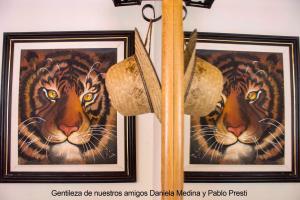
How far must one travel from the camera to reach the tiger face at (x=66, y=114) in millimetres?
1232

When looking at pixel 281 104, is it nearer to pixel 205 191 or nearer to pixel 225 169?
pixel 225 169

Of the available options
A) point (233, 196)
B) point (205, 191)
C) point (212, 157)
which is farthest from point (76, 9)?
point (233, 196)

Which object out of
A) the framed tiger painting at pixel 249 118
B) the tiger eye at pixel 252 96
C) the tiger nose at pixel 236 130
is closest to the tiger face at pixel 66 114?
the framed tiger painting at pixel 249 118

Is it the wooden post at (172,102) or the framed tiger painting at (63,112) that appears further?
the framed tiger painting at (63,112)

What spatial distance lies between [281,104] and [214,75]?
2.53 ft

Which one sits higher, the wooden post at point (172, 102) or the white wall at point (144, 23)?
the white wall at point (144, 23)

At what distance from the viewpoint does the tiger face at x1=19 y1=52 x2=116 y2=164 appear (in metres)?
1.23

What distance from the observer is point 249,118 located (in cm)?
126

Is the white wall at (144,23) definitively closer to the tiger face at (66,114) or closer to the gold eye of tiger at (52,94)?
the tiger face at (66,114)

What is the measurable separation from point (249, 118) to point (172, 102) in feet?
3.11

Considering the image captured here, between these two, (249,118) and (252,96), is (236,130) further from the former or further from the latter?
(252,96)

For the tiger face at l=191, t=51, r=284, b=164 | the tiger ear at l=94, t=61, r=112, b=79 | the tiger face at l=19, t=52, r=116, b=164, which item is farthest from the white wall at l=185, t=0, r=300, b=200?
the tiger face at l=19, t=52, r=116, b=164

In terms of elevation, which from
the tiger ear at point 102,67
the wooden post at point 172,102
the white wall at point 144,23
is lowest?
the wooden post at point 172,102

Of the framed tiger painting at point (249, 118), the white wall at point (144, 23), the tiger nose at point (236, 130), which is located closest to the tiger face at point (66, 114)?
the white wall at point (144, 23)
